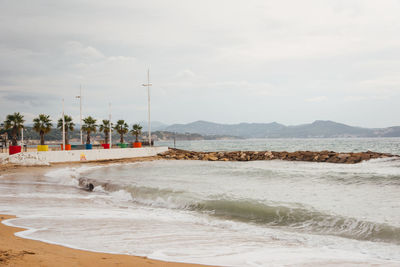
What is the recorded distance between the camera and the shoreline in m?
4.36

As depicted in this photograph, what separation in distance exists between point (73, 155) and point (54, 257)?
3307 cm

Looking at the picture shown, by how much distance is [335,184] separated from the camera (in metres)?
16.0

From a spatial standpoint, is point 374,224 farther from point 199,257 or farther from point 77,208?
point 77,208

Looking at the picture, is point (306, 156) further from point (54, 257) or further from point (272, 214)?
point (54, 257)

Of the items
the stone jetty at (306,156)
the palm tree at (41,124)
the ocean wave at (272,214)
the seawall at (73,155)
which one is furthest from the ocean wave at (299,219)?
the palm tree at (41,124)

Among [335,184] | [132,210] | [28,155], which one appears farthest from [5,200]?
[28,155]

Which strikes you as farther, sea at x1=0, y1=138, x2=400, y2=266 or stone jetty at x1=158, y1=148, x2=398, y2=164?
stone jetty at x1=158, y1=148, x2=398, y2=164

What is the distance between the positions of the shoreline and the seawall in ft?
88.8

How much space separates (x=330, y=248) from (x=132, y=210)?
20.5ft

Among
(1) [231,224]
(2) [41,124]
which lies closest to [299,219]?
(1) [231,224]

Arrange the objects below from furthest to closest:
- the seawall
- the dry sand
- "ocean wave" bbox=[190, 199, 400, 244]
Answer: the seawall → "ocean wave" bbox=[190, 199, 400, 244] → the dry sand

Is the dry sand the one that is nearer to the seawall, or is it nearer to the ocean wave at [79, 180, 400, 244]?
the ocean wave at [79, 180, 400, 244]

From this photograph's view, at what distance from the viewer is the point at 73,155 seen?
35719 millimetres

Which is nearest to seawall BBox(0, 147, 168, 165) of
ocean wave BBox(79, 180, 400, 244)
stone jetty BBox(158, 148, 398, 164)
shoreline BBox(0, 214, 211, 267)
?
stone jetty BBox(158, 148, 398, 164)
